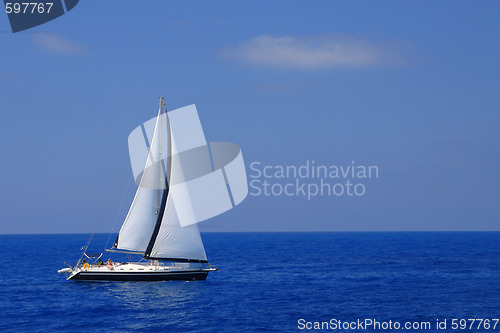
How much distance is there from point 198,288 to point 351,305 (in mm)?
16484

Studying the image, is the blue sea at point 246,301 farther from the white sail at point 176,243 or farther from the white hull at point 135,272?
the white sail at point 176,243

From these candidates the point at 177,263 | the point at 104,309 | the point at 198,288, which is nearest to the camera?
the point at 104,309

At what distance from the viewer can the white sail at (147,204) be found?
59.9 m

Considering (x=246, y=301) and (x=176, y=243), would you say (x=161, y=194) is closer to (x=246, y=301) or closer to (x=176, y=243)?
(x=176, y=243)

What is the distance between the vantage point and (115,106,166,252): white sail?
2357 inches

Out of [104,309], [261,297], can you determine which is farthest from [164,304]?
[261,297]

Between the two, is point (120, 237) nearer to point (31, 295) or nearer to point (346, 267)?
point (31, 295)

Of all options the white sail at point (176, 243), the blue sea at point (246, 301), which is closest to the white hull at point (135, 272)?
the blue sea at point (246, 301)

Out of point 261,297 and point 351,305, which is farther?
point 261,297

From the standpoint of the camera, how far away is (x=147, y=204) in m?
60.2

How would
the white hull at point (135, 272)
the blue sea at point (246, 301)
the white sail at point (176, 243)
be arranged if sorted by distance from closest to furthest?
the blue sea at point (246, 301) < the white hull at point (135, 272) < the white sail at point (176, 243)

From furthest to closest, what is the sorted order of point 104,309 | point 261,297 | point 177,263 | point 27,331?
point 177,263, point 261,297, point 104,309, point 27,331

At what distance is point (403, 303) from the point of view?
165 feet

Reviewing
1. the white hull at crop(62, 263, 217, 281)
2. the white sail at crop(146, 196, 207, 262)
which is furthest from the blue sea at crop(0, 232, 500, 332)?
the white sail at crop(146, 196, 207, 262)
